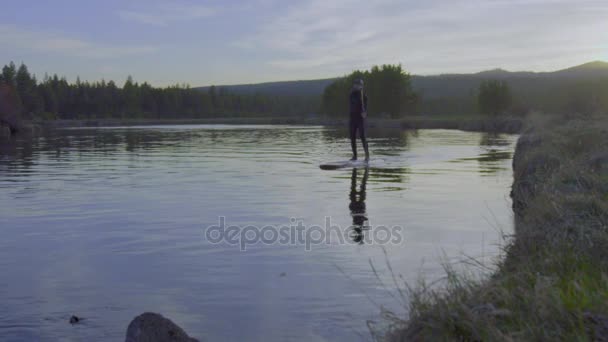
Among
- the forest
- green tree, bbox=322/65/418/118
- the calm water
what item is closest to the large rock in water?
the calm water

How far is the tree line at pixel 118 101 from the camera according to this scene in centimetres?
13025

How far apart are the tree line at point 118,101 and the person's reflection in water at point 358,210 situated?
4569 inches

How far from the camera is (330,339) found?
5.00m

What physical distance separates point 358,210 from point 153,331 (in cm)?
647

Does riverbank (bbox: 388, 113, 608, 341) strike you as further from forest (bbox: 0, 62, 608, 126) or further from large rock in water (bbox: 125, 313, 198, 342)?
forest (bbox: 0, 62, 608, 126)

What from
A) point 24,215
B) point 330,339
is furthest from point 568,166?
point 24,215

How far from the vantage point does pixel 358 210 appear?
10.6 metres

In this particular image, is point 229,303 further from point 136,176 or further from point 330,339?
point 136,176

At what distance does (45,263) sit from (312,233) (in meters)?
3.39

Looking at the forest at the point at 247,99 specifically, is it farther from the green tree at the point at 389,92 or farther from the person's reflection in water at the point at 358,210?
the person's reflection in water at the point at 358,210

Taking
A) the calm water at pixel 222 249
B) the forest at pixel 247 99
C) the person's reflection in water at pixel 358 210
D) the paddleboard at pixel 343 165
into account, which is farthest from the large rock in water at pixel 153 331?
the forest at pixel 247 99

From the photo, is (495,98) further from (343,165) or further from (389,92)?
(343,165)

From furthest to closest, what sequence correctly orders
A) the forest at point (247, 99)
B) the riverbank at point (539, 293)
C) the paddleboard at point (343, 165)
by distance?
the forest at point (247, 99), the paddleboard at point (343, 165), the riverbank at point (539, 293)

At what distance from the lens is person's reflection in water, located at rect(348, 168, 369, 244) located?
8.77 metres
